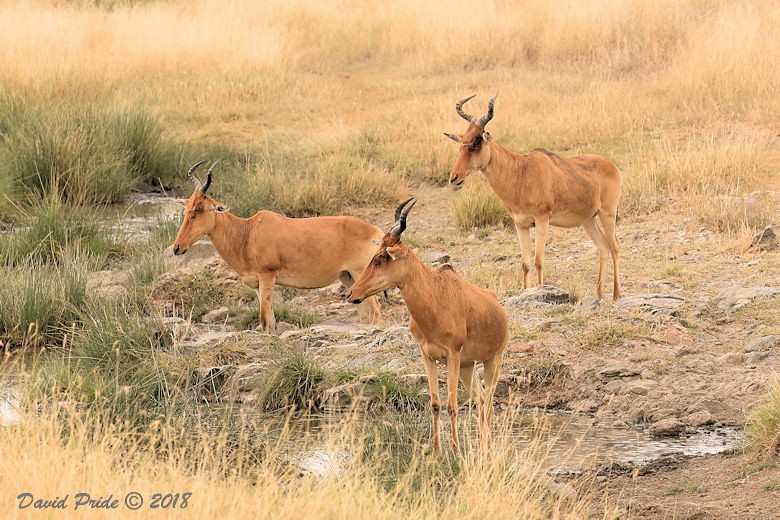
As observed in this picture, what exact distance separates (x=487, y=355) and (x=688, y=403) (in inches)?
71.3

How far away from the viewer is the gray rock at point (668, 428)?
26.9 ft

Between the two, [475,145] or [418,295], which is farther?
[475,145]

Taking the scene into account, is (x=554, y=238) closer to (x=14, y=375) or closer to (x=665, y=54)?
(x=14, y=375)

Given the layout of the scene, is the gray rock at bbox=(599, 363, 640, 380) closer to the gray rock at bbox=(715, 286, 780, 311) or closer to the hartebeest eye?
the gray rock at bbox=(715, 286, 780, 311)

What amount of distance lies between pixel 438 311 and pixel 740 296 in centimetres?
448

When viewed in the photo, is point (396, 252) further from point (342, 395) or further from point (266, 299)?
point (266, 299)

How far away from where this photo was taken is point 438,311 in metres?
7.24

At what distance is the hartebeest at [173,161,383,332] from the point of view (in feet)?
34.5

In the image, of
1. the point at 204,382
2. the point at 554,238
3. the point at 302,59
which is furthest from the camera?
the point at 302,59

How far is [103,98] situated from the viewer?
68.2ft

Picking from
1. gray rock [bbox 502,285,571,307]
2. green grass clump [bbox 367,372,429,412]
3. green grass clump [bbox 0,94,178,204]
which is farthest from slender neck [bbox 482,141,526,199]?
green grass clump [bbox 0,94,178,204]

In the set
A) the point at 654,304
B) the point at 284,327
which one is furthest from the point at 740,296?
the point at 284,327

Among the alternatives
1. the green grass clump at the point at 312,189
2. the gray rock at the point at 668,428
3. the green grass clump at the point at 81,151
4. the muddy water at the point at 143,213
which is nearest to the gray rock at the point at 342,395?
the gray rock at the point at 668,428

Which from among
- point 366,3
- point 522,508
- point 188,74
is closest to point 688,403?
point 522,508
